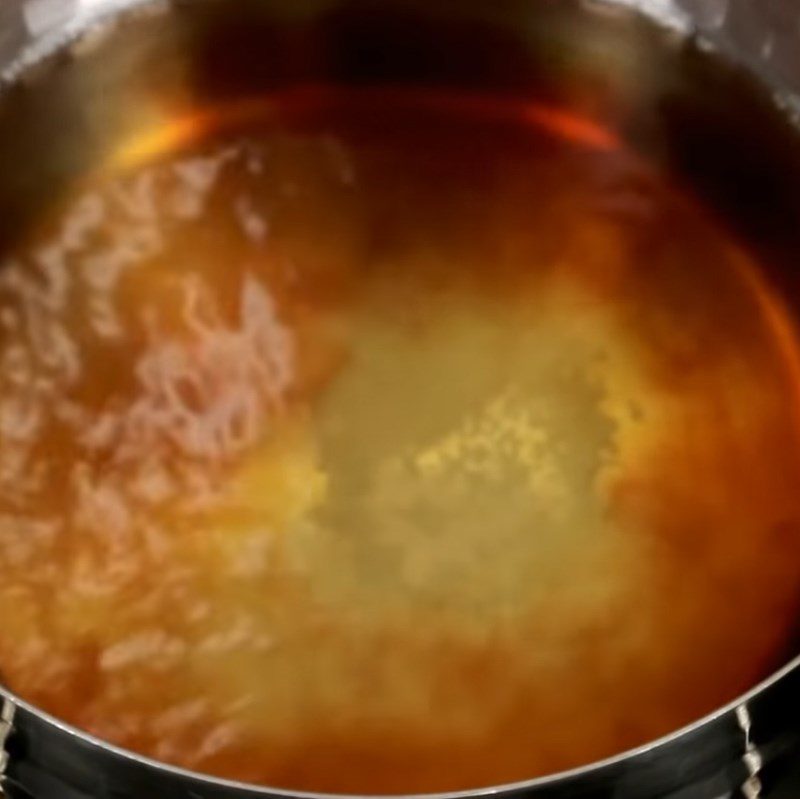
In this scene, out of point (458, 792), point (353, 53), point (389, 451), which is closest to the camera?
point (458, 792)

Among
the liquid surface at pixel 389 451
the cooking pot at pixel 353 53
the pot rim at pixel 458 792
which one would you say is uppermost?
the cooking pot at pixel 353 53

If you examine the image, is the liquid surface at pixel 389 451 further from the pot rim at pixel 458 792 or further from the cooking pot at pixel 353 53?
the pot rim at pixel 458 792

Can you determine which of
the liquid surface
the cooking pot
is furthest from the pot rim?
the cooking pot

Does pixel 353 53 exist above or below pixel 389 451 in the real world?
above

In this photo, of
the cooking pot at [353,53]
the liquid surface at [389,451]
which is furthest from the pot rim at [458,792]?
the cooking pot at [353,53]

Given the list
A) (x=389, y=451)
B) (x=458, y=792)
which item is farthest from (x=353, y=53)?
(x=458, y=792)

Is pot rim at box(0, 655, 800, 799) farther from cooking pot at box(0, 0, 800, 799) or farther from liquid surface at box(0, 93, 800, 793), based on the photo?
cooking pot at box(0, 0, 800, 799)

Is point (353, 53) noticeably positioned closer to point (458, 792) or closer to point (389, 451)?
point (389, 451)

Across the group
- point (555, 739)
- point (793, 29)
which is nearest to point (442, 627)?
point (555, 739)
